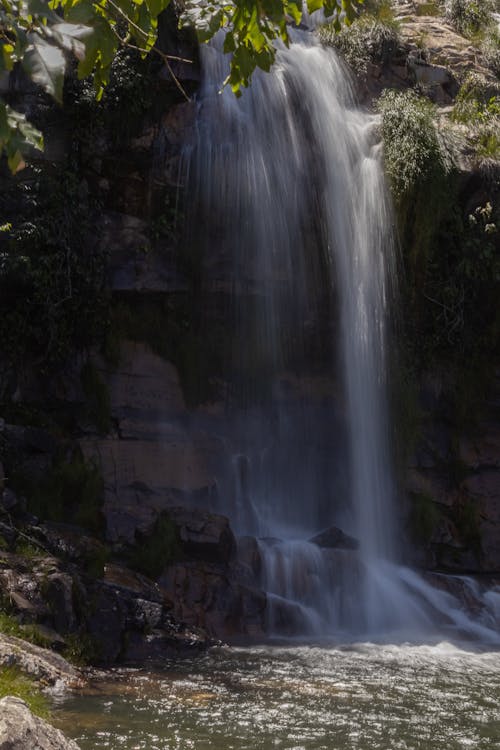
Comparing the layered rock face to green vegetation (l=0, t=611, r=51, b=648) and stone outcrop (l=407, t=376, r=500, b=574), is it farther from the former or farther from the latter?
green vegetation (l=0, t=611, r=51, b=648)

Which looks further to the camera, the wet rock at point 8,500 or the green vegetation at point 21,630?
the wet rock at point 8,500

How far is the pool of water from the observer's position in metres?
5.78

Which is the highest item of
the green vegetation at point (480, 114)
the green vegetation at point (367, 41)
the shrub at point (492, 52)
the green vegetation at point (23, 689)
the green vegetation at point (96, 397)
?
the shrub at point (492, 52)

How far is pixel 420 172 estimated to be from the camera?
15008mm

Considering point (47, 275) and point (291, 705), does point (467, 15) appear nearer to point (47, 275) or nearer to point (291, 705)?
point (47, 275)

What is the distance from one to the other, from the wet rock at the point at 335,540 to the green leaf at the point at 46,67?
402 inches

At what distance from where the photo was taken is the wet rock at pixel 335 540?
40.0 ft

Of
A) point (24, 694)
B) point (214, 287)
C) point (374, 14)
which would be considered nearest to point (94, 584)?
point (24, 694)

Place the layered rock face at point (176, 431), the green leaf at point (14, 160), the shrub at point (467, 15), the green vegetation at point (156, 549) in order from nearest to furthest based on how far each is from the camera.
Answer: the green leaf at point (14, 160)
the green vegetation at point (156, 549)
the layered rock face at point (176, 431)
the shrub at point (467, 15)

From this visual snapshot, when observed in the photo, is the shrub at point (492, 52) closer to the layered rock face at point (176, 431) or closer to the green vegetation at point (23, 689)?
the layered rock face at point (176, 431)

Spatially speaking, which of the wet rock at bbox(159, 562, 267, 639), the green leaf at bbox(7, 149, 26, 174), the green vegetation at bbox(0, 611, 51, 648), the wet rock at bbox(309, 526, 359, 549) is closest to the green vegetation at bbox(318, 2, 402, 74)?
the wet rock at bbox(309, 526, 359, 549)

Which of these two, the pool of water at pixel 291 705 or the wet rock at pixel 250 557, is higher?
the wet rock at pixel 250 557

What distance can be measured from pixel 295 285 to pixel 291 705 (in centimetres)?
897

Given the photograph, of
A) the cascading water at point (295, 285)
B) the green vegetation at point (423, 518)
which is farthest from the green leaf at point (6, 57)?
the green vegetation at point (423, 518)
